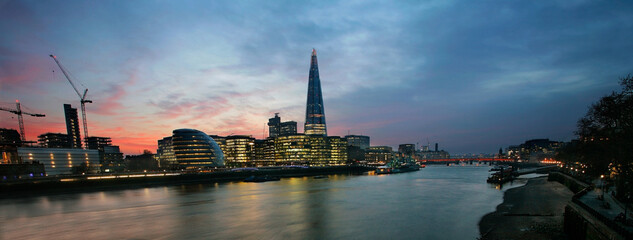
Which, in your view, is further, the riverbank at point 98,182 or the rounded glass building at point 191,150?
the rounded glass building at point 191,150

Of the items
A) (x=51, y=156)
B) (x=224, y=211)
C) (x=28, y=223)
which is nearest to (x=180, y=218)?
(x=224, y=211)

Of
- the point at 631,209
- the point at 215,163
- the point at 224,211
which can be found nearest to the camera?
the point at 631,209

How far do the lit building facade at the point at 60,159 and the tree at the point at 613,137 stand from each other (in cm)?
16570

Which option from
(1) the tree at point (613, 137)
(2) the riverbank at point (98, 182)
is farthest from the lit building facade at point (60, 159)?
Answer: (1) the tree at point (613, 137)

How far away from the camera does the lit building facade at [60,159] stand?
12341 cm

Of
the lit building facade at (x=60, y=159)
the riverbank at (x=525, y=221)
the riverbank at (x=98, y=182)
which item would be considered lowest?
the riverbank at (x=525, y=221)

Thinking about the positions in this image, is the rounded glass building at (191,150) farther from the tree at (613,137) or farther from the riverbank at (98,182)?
the tree at (613,137)

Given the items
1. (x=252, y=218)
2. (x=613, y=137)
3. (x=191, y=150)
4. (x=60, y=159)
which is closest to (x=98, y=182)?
(x=252, y=218)

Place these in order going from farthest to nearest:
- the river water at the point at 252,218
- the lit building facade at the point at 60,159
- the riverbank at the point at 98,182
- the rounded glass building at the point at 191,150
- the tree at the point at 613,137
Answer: the rounded glass building at the point at 191,150 → the lit building facade at the point at 60,159 → the riverbank at the point at 98,182 → the river water at the point at 252,218 → the tree at the point at 613,137

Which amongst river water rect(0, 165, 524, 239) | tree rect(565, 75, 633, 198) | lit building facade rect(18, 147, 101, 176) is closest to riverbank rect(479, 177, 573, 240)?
river water rect(0, 165, 524, 239)

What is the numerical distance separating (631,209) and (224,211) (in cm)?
4466

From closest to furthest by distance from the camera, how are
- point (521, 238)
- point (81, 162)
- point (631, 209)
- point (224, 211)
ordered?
1. point (631, 209)
2. point (521, 238)
3. point (224, 211)
4. point (81, 162)

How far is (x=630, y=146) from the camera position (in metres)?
25.3

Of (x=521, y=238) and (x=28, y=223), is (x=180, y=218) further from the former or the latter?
(x=521, y=238)
